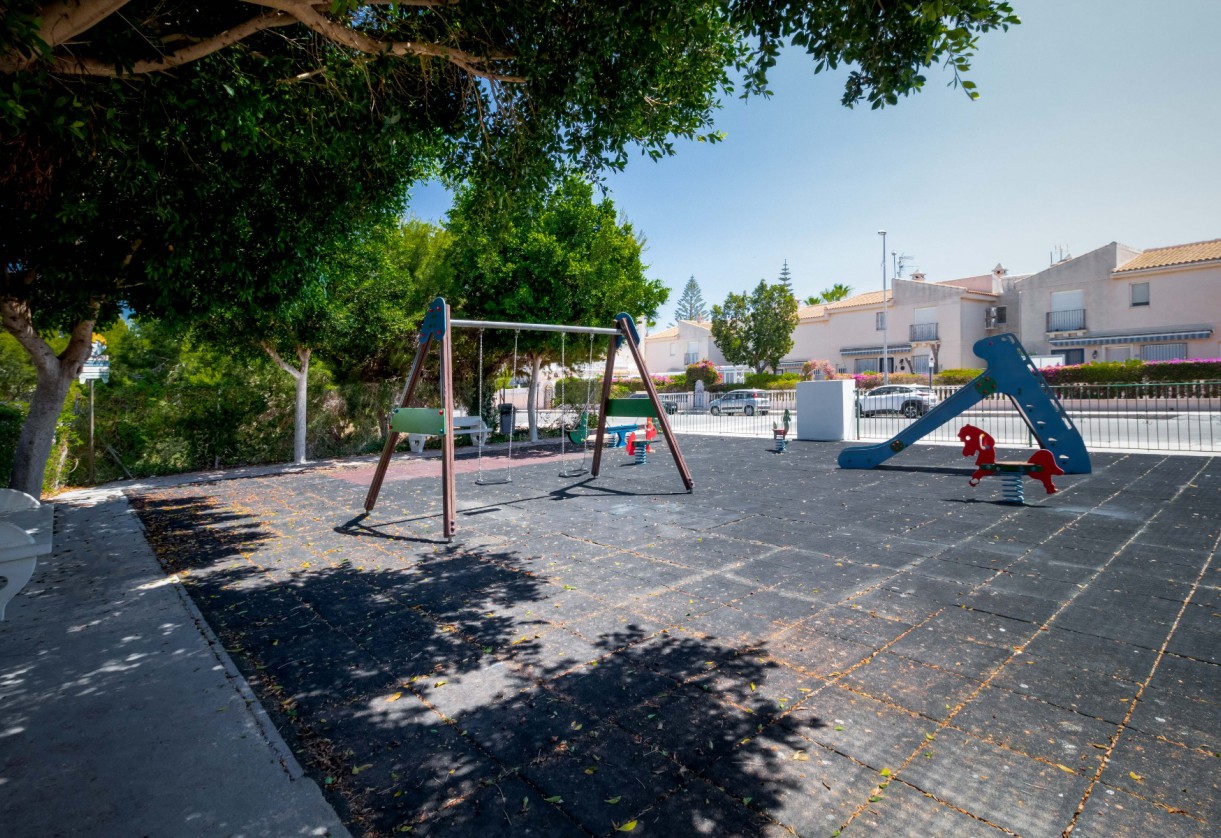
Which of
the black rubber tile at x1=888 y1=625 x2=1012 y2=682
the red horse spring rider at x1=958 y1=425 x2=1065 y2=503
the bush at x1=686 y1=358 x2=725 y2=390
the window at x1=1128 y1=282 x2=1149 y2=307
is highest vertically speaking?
the window at x1=1128 y1=282 x2=1149 y2=307

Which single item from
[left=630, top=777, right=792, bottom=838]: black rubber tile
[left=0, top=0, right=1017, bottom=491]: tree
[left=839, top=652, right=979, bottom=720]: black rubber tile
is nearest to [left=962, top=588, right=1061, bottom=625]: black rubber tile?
[left=839, top=652, right=979, bottom=720]: black rubber tile

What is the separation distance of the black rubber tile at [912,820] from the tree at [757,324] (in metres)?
42.7

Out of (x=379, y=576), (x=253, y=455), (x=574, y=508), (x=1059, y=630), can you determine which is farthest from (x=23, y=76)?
(x=253, y=455)

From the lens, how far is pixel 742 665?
3.42m

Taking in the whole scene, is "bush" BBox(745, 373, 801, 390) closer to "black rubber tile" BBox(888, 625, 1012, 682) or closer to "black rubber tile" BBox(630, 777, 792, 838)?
"black rubber tile" BBox(888, 625, 1012, 682)

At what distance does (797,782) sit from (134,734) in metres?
3.06

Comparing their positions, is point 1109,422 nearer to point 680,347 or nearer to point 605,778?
point 605,778

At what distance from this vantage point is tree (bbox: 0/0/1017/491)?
4336mm

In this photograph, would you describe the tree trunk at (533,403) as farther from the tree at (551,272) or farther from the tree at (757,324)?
the tree at (757,324)

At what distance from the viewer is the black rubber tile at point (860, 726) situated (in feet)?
8.51

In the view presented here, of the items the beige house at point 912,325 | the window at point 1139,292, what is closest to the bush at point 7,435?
the beige house at point 912,325

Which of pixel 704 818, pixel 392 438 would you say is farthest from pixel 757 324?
pixel 704 818

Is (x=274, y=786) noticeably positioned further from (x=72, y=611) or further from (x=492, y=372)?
(x=492, y=372)

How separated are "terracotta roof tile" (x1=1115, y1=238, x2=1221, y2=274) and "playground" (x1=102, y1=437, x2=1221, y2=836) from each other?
114 ft
